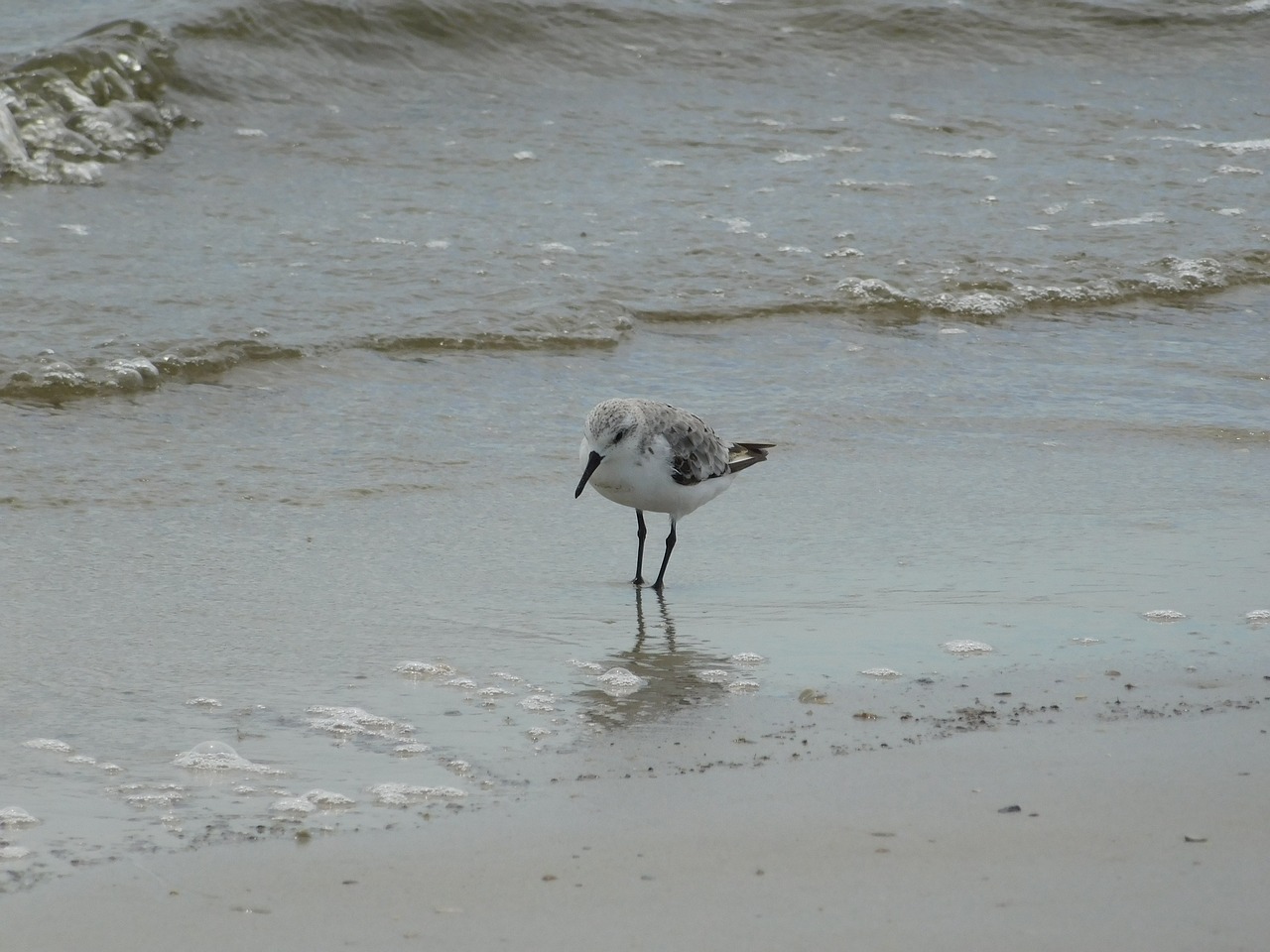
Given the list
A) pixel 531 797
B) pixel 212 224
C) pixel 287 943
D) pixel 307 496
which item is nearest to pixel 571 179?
pixel 212 224

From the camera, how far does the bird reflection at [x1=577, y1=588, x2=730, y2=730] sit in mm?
4094

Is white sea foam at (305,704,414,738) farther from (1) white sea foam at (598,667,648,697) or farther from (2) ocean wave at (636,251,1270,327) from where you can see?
(2) ocean wave at (636,251,1270,327)

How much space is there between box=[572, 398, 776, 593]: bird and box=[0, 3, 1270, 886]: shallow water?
0.24m

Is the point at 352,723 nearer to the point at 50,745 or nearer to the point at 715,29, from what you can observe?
the point at 50,745

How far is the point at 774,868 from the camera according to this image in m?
3.16

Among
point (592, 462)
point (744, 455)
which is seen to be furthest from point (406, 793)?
point (744, 455)

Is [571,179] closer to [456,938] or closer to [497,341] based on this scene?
[497,341]

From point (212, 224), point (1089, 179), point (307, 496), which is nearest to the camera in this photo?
point (307, 496)

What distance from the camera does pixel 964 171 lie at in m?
11.4

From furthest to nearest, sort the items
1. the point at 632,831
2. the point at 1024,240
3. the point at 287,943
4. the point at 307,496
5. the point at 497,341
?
1. the point at 1024,240
2. the point at 497,341
3. the point at 307,496
4. the point at 632,831
5. the point at 287,943

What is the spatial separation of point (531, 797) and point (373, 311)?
5014 millimetres

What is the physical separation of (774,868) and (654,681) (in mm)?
1239

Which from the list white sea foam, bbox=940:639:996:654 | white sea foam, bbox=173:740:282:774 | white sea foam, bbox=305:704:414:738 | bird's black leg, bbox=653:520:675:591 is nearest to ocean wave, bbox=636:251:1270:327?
bird's black leg, bbox=653:520:675:591

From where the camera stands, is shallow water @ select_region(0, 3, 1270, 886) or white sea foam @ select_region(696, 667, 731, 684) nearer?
shallow water @ select_region(0, 3, 1270, 886)
